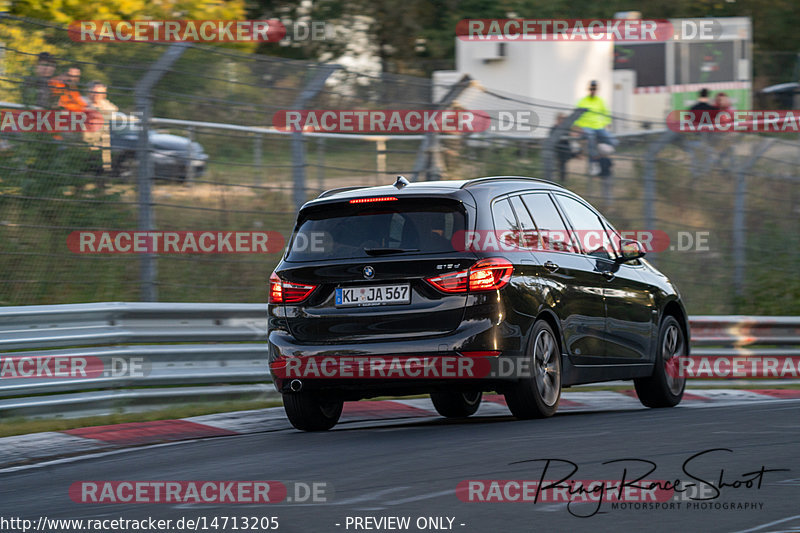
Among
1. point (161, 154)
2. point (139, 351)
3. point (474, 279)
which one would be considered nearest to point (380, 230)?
point (474, 279)

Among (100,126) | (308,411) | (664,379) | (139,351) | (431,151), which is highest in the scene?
(100,126)

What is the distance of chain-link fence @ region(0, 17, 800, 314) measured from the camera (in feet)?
39.0

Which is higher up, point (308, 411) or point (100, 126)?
point (100, 126)

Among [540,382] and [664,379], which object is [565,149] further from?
[540,382]

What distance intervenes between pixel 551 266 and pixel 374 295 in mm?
1369

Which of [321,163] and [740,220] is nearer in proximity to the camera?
[321,163]

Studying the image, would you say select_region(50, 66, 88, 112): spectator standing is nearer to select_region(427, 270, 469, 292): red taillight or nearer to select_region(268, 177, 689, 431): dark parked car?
select_region(268, 177, 689, 431): dark parked car

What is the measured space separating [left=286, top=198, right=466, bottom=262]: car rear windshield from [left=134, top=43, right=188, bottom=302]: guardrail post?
2.93 m

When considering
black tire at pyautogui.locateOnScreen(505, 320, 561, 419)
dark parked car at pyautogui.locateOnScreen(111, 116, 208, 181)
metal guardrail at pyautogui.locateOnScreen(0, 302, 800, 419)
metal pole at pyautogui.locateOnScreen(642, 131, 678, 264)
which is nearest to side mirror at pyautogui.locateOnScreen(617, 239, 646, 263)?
black tire at pyautogui.locateOnScreen(505, 320, 561, 419)

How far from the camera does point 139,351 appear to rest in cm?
1074

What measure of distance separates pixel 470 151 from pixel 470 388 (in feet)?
20.8

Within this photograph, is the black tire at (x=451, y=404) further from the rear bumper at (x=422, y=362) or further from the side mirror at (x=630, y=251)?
the rear bumper at (x=422, y=362)

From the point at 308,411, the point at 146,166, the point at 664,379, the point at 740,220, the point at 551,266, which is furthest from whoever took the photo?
the point at 740,220

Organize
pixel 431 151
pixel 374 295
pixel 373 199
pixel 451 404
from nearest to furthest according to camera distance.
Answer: pixel 374 295
pixel 373 199
pixel 451 404
pixel 431 151
